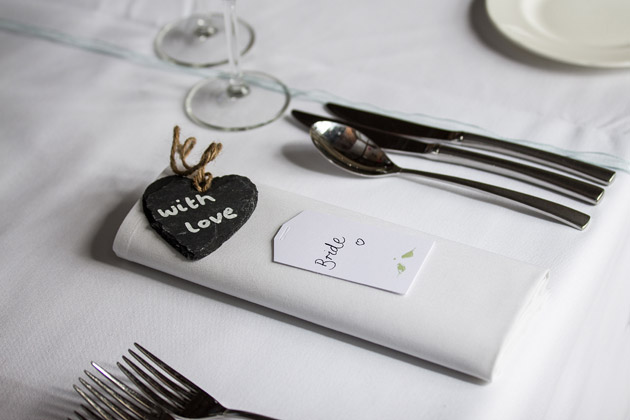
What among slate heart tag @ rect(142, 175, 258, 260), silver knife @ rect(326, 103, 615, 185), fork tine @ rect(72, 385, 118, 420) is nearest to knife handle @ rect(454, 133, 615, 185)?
silver knife @ rect(326, 103, 615, 185)

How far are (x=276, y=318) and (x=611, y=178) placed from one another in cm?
41

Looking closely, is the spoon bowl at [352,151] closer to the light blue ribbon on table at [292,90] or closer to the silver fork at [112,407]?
the light blue ribbon on table at [292,90]

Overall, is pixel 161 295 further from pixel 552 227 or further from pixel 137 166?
pixel 552 227

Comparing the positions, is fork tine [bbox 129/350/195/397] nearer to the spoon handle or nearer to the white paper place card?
the white paper place card

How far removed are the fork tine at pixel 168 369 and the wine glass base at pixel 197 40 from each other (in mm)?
509

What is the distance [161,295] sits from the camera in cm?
68

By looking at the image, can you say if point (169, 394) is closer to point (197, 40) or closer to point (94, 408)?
point (94, 408)

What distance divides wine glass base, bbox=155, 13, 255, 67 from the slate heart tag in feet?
1.10

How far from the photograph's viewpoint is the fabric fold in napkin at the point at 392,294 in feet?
1.87

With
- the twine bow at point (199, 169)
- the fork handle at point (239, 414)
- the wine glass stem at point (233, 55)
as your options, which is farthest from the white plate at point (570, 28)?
the fork handle at point (239, 414)

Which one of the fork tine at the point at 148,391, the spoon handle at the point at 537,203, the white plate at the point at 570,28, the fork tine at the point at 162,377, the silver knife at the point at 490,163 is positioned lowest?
the fork tine at the point at 148,391

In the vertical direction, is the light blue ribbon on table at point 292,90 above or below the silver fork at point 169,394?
above

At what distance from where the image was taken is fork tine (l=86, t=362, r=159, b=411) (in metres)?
0.57

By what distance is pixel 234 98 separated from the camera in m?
0.93
